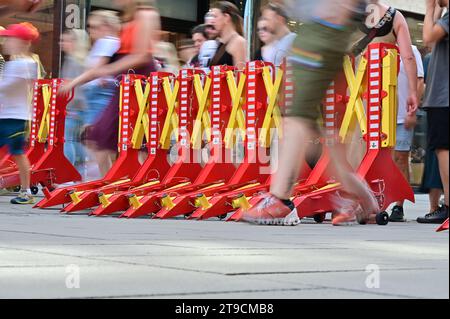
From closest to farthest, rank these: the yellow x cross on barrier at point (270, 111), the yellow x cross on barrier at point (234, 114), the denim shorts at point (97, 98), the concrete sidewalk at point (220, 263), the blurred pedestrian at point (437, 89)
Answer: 1. the concrete sidewalk at point (220, 263)
2. the blurred pedestrian at point (437, 89)
3. the yellow x cross on barrier at point (270, 111)
4. the yellow x cross on barrier at point (234, 114)
5. the denim shorts at point (97, 98)

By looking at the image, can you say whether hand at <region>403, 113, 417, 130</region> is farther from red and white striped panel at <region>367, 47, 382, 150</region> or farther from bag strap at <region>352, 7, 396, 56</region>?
bag strap at <region>352, 7, 396, 56</region>

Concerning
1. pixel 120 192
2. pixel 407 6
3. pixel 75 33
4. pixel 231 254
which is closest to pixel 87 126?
pixel 120 192

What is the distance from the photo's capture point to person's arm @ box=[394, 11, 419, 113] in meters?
7.25

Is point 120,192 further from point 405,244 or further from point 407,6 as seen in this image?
point 407,6

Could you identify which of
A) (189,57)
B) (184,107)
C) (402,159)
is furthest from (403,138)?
(189,57)

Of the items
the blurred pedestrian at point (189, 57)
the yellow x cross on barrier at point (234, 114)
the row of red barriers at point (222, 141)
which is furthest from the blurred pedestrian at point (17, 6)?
the blurred pedestrian at point (189, 57)

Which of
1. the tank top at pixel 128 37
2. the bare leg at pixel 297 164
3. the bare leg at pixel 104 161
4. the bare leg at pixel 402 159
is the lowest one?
the bare leg at pixel 104 161

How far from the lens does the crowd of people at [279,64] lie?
204 inches

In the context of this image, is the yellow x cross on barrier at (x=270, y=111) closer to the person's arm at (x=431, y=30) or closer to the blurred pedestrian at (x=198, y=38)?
the blurred pedestrian at (x=198, y=38)

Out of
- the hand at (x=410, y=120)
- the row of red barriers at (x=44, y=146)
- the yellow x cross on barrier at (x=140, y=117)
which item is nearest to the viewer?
the hand at (x=410, y=120)

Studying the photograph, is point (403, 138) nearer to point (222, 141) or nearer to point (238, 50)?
point (222, 141)

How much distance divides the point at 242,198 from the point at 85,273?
476 cm

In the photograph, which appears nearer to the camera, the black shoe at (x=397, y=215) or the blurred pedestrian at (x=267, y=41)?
the black shoe at (x=397, y=215)

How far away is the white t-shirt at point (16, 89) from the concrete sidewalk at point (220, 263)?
414cm
